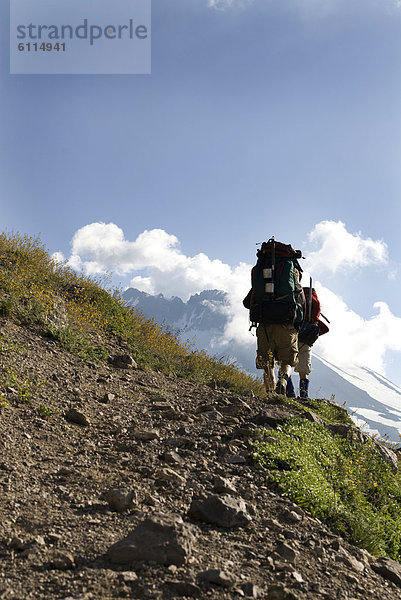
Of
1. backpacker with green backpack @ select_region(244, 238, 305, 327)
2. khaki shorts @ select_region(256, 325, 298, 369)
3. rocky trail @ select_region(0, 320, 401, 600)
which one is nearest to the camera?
rocky trail @ select_region(0, 320, 401, 600)

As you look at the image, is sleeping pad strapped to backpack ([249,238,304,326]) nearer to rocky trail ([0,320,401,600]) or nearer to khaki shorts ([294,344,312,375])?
khaki shorts ([294,344,312,375])

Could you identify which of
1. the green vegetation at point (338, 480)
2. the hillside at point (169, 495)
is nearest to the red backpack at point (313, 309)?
the hillside at point (169, 495)

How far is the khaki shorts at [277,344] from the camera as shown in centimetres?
770

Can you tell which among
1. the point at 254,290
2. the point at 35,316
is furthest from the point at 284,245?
the point at 35,316

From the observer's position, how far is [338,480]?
4.27 m

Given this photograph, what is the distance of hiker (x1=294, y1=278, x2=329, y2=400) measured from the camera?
8812mm

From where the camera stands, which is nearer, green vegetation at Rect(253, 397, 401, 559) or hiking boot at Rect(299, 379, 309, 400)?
green vegetation at Rect(253, 397, 401, 559)

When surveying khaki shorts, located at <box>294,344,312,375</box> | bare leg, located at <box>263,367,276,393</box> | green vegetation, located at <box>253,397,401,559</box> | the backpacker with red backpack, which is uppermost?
the backpacker with red backpack

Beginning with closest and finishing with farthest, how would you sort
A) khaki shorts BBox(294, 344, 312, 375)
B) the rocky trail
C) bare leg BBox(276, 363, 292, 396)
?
the rocky trail
bare leg BBox(276, 363, 292, 396)
khaki shorts BBox(294, 344, 312, 375)

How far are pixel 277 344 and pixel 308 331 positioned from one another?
1.48 metres

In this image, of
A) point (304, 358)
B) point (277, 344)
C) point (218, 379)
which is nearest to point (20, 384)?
point (277, 344)

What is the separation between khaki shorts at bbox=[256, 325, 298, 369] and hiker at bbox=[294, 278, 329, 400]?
3.23ft

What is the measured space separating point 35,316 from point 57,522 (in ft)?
19.0

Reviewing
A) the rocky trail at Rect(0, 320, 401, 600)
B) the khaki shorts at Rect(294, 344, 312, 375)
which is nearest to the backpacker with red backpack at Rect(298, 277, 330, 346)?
the khaki shorts at Rect(294, 344, 312, 375)
